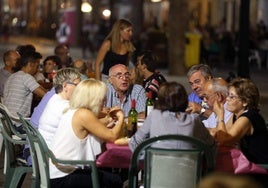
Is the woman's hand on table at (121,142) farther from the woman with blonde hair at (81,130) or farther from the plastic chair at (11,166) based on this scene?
the plastic chair at (11,166)

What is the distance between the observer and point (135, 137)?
6.56 m

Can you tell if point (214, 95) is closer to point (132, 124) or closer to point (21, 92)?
point (132, 124)

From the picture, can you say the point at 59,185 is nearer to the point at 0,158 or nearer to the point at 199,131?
the point at 199,131

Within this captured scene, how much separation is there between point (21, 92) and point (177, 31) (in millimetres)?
16015

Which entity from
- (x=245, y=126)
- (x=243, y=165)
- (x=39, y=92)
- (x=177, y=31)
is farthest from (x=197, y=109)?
(x=177, y=31)

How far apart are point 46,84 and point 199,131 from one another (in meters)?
5.31

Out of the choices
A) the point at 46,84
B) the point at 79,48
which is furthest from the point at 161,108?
the point at 79,48

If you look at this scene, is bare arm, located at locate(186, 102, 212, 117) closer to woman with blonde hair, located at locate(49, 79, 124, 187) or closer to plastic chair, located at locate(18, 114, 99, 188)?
woman with blonde hair, located at locate(49, 79, 124, 187)

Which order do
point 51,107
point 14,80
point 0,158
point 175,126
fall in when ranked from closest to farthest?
point 175,126, point 51,107, point 14,80, point 0,158

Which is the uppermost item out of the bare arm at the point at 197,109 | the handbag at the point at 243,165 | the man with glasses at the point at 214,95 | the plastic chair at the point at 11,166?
the man with glasses at the point at 214,95

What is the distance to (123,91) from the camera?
29.7 ft

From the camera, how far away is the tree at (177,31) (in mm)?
25578

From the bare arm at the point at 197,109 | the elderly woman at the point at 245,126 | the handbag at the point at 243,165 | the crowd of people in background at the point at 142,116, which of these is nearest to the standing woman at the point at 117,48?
the crowd of people in background at the point at 142,116

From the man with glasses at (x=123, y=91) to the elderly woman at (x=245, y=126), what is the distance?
2.10 metres
